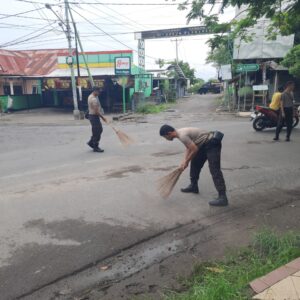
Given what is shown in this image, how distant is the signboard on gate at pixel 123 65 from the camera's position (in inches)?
886

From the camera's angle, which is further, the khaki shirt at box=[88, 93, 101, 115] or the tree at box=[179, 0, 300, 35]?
the khaki shirt at box=[88, 93, 101, 115]

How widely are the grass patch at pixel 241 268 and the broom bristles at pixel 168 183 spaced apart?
1470mm

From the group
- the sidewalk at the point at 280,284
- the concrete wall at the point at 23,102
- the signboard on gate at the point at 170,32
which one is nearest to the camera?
the sidewalk at the point at 280,284

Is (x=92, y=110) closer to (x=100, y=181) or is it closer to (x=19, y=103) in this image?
(x=100, y=181)

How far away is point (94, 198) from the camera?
546 centimetres

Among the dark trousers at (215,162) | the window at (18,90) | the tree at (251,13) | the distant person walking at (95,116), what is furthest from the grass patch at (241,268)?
the window at (18,90)

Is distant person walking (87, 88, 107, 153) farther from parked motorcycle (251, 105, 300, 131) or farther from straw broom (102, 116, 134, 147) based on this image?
parked motorcycle (251, 105, 300, 131)

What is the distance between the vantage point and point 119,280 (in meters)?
3.29

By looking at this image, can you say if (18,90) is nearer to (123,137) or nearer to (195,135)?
(123,137)

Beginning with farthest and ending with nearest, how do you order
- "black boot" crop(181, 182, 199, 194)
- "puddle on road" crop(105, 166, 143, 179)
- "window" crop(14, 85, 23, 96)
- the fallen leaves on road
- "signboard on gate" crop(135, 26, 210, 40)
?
"signboard on gate" crop(135, 26, 210, 40)
"window" crop(14, 85, 23, 96)
"puddle on road" crop(105, 166, 143, 179)
"black boot" crop(181, 182, 199, 194)
the fallen leaves on road

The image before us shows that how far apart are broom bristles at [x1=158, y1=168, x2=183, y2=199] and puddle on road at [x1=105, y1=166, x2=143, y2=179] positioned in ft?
5.29

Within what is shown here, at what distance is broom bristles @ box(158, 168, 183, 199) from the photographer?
16.5 feet

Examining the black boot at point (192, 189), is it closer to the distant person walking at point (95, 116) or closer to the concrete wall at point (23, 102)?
the distant person walking at point (95, 116)

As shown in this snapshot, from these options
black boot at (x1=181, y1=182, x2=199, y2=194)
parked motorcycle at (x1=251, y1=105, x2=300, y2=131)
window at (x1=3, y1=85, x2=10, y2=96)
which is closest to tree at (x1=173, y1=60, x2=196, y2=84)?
window at (x1=3, y1=85, x2=10, y2=96)
